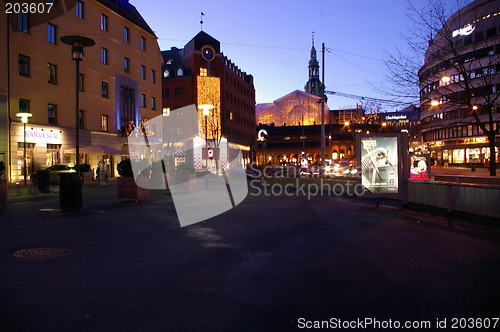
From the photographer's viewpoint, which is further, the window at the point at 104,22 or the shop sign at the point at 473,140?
the shop sign at the point at 473,140

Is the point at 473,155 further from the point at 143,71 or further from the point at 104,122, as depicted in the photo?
the point at 104,122

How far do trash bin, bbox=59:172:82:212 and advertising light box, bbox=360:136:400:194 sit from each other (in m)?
9.69

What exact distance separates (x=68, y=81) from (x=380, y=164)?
1092 inches

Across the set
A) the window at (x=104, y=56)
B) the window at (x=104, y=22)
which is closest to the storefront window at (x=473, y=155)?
the window at (x=104, y=56)

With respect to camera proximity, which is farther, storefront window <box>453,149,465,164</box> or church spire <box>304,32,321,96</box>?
church spire <box>304,32,321,96</box>

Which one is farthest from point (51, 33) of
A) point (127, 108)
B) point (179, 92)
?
point (179, 92)

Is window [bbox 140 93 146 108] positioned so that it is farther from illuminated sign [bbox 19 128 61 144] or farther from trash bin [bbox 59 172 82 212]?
trash bin [bbox 59 172 82 212]

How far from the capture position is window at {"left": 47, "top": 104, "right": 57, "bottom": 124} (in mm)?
29000

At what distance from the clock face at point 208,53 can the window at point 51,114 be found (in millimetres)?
34091

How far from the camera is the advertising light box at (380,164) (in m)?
13.2

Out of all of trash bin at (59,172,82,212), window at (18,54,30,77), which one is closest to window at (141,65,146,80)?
window at (18,54,30,77)

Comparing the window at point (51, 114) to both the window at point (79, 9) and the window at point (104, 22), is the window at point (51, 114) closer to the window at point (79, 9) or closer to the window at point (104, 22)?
the window at point (79, 9)

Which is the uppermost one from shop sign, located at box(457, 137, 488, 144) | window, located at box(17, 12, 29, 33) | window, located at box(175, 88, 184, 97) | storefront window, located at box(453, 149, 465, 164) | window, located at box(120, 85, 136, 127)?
window, located at box(175, 88, 184, 97)

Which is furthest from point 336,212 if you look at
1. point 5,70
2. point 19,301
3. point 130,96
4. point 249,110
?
point 249,110
